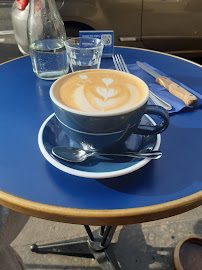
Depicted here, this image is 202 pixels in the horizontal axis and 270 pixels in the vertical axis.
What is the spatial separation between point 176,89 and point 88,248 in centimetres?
85

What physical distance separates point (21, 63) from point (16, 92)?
28cm

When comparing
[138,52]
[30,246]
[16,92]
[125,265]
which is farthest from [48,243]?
[138,52]

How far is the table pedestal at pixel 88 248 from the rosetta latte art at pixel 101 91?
76 centimetres

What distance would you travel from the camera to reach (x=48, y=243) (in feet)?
4.34

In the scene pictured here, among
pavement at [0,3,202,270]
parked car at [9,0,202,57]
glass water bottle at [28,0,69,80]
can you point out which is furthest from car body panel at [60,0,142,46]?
pavement at [0,3,202,270]

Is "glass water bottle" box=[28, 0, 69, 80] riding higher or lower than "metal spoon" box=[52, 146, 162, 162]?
higher

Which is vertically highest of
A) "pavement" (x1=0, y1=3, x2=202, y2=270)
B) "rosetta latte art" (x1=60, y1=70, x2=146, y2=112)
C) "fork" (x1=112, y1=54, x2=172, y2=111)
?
"rosetta latte art" (x1=60, y1=70, x2=146, y2=112)

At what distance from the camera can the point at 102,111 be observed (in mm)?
590

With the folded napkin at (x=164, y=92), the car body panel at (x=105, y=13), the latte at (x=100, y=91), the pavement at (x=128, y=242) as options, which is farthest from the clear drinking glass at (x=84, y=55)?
the car body panel at (x=105, y=13)

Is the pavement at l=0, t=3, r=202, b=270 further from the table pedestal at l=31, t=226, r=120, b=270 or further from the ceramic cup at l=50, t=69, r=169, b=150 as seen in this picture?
the ceramic cup at l=50, t=69, r=169, b=150

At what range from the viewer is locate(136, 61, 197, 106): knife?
85cm

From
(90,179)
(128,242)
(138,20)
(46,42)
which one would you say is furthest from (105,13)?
(90,179)

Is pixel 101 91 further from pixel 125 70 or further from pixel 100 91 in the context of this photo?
pixel 125 70

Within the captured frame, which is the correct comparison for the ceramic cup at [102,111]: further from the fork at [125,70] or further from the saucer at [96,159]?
the fork at [125,70]
